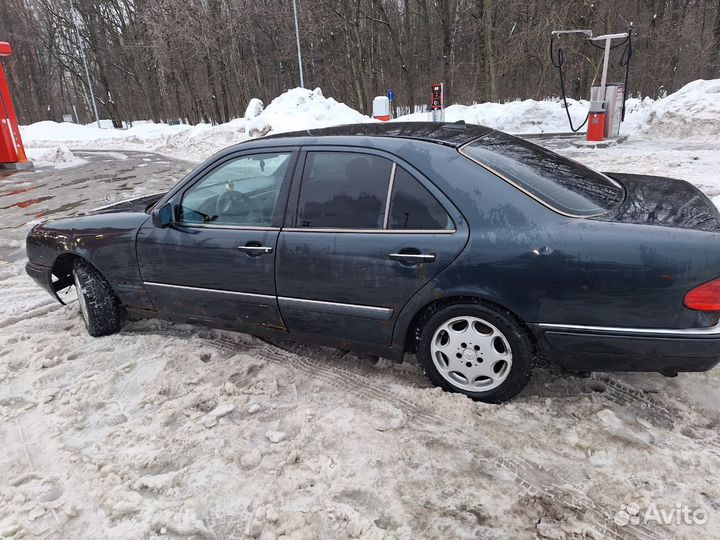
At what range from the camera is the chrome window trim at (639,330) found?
241 cm

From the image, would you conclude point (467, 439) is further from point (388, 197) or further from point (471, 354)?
point (388, 197)

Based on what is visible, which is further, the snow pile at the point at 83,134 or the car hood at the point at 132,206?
the snow pile at the point at 83,134

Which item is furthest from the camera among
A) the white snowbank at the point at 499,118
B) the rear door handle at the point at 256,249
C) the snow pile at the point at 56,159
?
the snow pile at the point at 56,159

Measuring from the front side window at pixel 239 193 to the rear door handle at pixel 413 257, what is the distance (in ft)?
3.20

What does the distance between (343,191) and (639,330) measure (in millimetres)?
1807

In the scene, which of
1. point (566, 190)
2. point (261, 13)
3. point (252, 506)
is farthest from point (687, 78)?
point (252, 506)

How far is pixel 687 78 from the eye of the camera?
2209 cm

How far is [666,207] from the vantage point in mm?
2773

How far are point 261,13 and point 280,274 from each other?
100 ft

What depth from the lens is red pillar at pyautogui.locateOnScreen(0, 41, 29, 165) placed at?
13.8 meters

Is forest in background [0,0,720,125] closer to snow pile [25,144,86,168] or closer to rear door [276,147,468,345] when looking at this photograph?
snow pile [25,144,86,168]

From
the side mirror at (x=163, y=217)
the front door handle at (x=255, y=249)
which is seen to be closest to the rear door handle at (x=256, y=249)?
the front door handle at (x=255, y=249)

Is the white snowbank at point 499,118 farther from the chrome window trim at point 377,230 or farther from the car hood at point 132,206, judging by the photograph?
the car hood at point 132,206

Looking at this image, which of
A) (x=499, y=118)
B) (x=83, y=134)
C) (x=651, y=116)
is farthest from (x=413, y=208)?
(x=83, y=134)
